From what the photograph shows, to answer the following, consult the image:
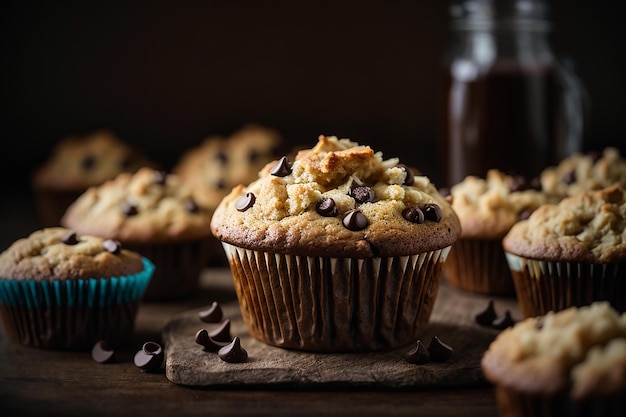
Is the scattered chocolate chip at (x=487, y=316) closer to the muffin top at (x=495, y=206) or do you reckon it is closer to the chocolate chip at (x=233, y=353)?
the muffin top at (x=495, y=206)

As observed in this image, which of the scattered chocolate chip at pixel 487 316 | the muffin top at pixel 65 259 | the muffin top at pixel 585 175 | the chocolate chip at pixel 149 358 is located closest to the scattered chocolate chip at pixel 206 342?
the chocolate chip at pixel 149 358

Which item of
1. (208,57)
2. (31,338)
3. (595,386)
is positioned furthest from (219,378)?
(208,57)

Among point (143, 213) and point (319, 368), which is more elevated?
point (143, 213)

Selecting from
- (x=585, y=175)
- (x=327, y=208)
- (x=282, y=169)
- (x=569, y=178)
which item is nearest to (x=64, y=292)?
(x=282, y=169)

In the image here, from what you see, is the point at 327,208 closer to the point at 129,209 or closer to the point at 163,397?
the point at 163,397

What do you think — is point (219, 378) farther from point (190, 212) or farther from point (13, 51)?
point (13, 51)

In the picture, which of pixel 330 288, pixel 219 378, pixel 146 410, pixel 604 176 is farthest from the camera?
pixel 604 176
